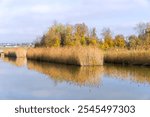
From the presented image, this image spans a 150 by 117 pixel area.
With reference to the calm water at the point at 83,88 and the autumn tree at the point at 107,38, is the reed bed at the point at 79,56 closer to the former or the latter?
the calm water at the point at 83,88

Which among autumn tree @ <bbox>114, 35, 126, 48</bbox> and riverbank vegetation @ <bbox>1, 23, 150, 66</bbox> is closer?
riverbank vegetation @ <bbox>1, 23, 150, 66</bbox>

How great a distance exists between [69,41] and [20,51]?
5.47m

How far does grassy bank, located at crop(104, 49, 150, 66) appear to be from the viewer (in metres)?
19.6

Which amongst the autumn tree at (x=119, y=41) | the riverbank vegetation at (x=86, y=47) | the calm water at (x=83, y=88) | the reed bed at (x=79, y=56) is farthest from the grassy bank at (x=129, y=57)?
the autumn tree at (x=119, y=41)

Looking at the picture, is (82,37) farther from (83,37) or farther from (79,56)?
(79,56)

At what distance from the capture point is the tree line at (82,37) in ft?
132

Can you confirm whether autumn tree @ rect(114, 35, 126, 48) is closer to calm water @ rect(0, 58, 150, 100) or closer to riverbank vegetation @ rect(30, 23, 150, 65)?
riverbank vegetation @ rect(30, 23, 150, 65)

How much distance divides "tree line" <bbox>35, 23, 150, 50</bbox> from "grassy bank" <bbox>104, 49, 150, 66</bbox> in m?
15.7

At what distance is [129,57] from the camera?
21266mm

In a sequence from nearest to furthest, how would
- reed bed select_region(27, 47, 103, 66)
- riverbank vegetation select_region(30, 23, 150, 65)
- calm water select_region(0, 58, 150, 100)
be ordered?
1. calm water select_region(0, 58, 150, 100)
2. reed bed select_region(27, 47, 103, 66)
3. riverbank vegetation select_region(30, 23, 150, 65)

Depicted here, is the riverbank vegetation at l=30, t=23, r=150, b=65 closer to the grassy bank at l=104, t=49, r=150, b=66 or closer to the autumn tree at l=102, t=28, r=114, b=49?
the autumn tree at l=102, t=28, r=114, b=49

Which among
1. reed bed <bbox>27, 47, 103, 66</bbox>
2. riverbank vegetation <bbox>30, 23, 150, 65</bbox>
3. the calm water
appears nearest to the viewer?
the calm water

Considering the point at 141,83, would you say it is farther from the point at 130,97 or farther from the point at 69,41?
the point at 69,41

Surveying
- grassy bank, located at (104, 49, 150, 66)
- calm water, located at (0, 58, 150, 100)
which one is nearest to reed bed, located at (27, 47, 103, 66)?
grassy bank, located at (104, 49, 150, 66)
